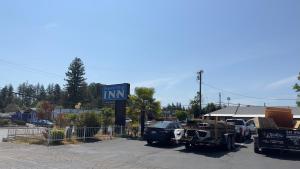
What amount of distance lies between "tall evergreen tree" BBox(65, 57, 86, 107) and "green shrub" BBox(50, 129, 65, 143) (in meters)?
82.7

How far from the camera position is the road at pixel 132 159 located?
14.1m

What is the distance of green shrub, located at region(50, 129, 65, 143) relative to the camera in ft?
71.9

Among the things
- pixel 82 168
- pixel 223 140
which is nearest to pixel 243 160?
pixel 223 140

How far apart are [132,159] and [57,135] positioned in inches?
312

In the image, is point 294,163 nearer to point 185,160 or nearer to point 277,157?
point 277,157

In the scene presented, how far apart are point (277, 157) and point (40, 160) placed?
37.5ft

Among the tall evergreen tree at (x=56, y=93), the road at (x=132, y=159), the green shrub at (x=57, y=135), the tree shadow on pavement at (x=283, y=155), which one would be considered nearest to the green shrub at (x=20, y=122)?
the green shrub at (x=57, y=135)

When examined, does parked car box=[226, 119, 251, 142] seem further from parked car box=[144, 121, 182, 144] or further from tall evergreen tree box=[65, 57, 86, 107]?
tall evergreen tree box=[65, 57, 86, 107]

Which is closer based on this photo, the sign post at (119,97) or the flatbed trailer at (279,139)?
the flatbed trailer at (279,139)

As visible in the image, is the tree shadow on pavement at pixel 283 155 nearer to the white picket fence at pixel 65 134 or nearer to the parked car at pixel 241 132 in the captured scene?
the parked car at pixel 241 132

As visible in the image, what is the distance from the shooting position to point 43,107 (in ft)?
109

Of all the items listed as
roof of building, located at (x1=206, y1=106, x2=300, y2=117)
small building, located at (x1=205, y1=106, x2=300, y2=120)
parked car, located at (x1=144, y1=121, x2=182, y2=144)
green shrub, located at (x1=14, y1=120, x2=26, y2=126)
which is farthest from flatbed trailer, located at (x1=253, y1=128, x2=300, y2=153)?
green shrub, located at (x1=14, y1=120, x2=26, y2=126)

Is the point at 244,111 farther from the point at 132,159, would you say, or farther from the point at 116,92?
the point at 132,159

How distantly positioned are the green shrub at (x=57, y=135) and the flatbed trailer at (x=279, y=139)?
11674 mm
